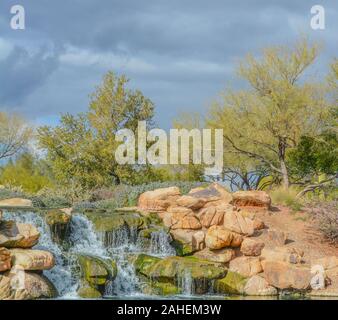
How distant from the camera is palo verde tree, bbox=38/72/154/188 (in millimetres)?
25609

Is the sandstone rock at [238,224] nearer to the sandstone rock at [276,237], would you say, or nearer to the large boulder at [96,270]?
the sandstone rock at [276,237]

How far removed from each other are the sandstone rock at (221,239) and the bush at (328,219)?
2870mm

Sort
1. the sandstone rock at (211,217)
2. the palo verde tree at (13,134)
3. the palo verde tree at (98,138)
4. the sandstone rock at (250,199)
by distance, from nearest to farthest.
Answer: the sandstone rock at (211,217) < the sandstone rock at (250,199) < the palo verde tree at (98,138) < the palo verde tree at (13,134)

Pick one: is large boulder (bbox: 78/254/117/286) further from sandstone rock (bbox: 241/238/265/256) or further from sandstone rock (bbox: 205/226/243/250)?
sandstone rock (bbox: 241/238/265/256)

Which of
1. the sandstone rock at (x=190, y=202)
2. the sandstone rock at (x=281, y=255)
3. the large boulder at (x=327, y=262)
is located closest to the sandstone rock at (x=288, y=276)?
the sandstone rock at (x=281, y=255)

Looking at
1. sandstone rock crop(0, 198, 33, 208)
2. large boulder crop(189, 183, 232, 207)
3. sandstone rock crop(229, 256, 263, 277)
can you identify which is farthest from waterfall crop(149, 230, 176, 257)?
sandstone rock crop(0, 198, 33, 208)

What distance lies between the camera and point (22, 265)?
1311 centimetres

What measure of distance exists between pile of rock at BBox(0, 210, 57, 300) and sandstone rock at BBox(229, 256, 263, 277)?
420cm

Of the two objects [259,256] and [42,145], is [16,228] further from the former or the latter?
[42,145]

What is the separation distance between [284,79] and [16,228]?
16.4m

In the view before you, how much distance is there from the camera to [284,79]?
27.2 metres

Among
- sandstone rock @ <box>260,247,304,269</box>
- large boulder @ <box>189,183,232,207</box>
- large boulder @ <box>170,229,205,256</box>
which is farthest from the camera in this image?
large boulder @ <box>189,183,232,207</box>

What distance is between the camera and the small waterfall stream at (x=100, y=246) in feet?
47.1
